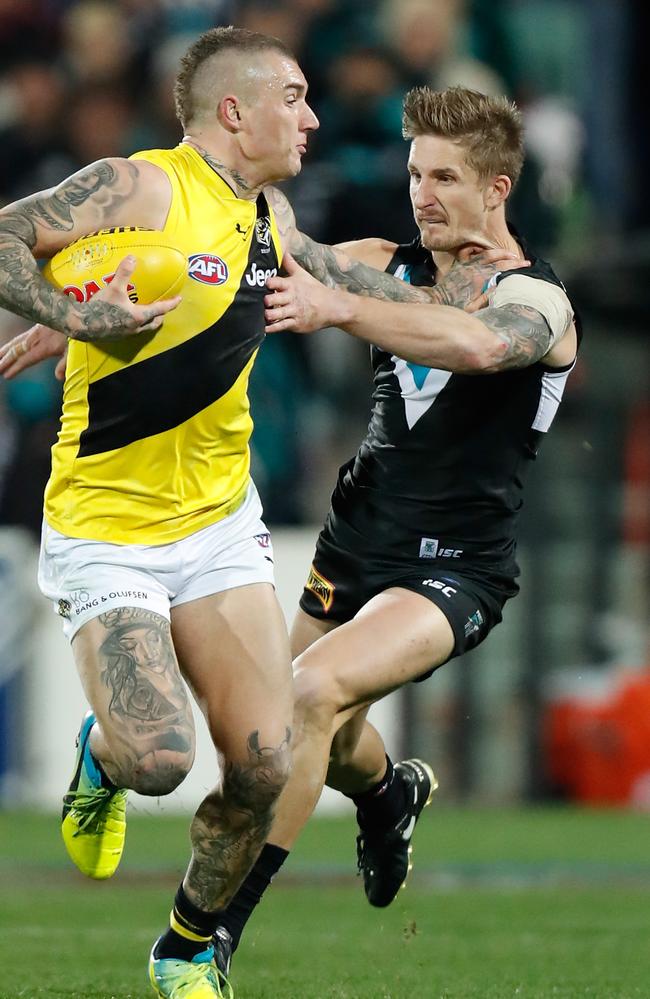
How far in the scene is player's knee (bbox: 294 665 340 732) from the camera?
5.67 metres

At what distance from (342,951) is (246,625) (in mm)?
2173

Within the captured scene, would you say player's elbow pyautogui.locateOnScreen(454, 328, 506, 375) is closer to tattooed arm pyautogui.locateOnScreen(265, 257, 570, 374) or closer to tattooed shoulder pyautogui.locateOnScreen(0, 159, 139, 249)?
tattooed arm pyautogui.locateOnScreen(265, 257, 570, 374)

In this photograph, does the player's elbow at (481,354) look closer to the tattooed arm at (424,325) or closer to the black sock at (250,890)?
the tattooed arm at (424,325)

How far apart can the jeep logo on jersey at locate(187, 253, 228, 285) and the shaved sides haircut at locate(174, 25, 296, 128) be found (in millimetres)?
574

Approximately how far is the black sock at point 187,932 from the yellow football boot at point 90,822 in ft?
1.17

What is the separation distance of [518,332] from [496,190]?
78cm

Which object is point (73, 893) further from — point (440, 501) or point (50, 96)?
point (50, 96)

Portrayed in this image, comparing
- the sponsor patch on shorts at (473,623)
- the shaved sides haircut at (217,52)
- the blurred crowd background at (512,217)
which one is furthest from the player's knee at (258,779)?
the blurred crowd background at (512,217)

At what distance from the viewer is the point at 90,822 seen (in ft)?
18.9

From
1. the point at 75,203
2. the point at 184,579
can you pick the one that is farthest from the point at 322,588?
the point at 75,203

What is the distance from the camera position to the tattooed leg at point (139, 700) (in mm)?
5172

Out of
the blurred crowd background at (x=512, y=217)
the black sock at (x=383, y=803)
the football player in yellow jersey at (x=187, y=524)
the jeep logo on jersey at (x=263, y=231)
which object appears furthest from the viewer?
the blurred crowd background at (x=512, y=217)

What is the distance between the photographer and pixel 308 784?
5.70 metres

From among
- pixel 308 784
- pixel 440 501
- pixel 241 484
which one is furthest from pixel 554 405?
pixel 308 784
